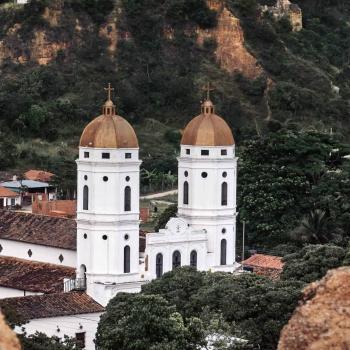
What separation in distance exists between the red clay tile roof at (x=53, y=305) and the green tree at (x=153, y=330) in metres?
8.75

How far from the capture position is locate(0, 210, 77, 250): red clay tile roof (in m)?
51.8

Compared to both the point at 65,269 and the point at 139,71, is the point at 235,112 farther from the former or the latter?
the point at 65,269

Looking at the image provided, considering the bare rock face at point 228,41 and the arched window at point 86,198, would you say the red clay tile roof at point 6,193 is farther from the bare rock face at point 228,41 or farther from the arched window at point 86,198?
the bare rock face at point 228,41

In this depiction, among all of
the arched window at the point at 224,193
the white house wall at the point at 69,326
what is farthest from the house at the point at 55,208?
the white house wall at the point at 69,326

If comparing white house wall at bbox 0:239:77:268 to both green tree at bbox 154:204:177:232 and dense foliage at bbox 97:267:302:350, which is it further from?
green tree at bbox 154:204:177:232

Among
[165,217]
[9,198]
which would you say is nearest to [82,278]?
[165,217]

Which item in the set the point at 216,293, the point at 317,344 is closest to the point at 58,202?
the point at 216,293

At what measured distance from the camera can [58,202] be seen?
221 ft

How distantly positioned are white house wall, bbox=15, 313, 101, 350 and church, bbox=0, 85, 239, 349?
0.04 meters

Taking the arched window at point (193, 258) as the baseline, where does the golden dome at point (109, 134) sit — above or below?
above

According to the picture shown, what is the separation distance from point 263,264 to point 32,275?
1079 cm

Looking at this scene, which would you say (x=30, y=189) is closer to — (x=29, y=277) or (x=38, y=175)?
(x=38, y=175)

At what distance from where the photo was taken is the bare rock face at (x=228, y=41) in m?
102

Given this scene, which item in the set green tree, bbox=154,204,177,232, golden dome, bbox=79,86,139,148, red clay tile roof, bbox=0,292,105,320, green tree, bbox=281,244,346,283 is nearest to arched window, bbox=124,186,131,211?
golden dome, bbox=79,86,139,148
